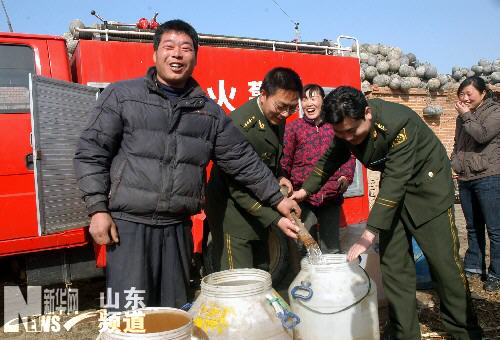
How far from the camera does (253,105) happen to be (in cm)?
313

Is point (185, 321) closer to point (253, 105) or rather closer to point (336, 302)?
point (336, 302)

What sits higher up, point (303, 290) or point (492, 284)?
point (303, 290)

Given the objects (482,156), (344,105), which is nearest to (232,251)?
(344,105)

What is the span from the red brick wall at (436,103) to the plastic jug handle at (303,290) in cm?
920

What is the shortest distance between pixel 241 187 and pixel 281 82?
2.48 feet

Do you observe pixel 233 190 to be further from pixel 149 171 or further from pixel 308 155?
pixel 308 155

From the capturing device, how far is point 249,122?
10.1 feet

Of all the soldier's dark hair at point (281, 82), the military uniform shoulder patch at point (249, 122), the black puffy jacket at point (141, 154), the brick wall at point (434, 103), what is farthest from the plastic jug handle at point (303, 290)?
the brick wall at point (434, 103)

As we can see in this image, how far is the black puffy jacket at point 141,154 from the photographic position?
223 centimetres

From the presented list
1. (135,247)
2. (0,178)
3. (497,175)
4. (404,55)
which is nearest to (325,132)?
(497,175)

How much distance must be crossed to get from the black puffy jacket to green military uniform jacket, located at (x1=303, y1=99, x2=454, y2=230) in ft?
3.53

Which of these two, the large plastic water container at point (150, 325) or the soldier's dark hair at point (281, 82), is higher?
the soldier's dark hair at point (281, 82)

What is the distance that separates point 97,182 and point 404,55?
11851 millimetres

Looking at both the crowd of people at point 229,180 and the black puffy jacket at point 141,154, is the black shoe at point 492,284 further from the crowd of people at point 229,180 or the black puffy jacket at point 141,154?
the black puffy jacket at point 141,154
